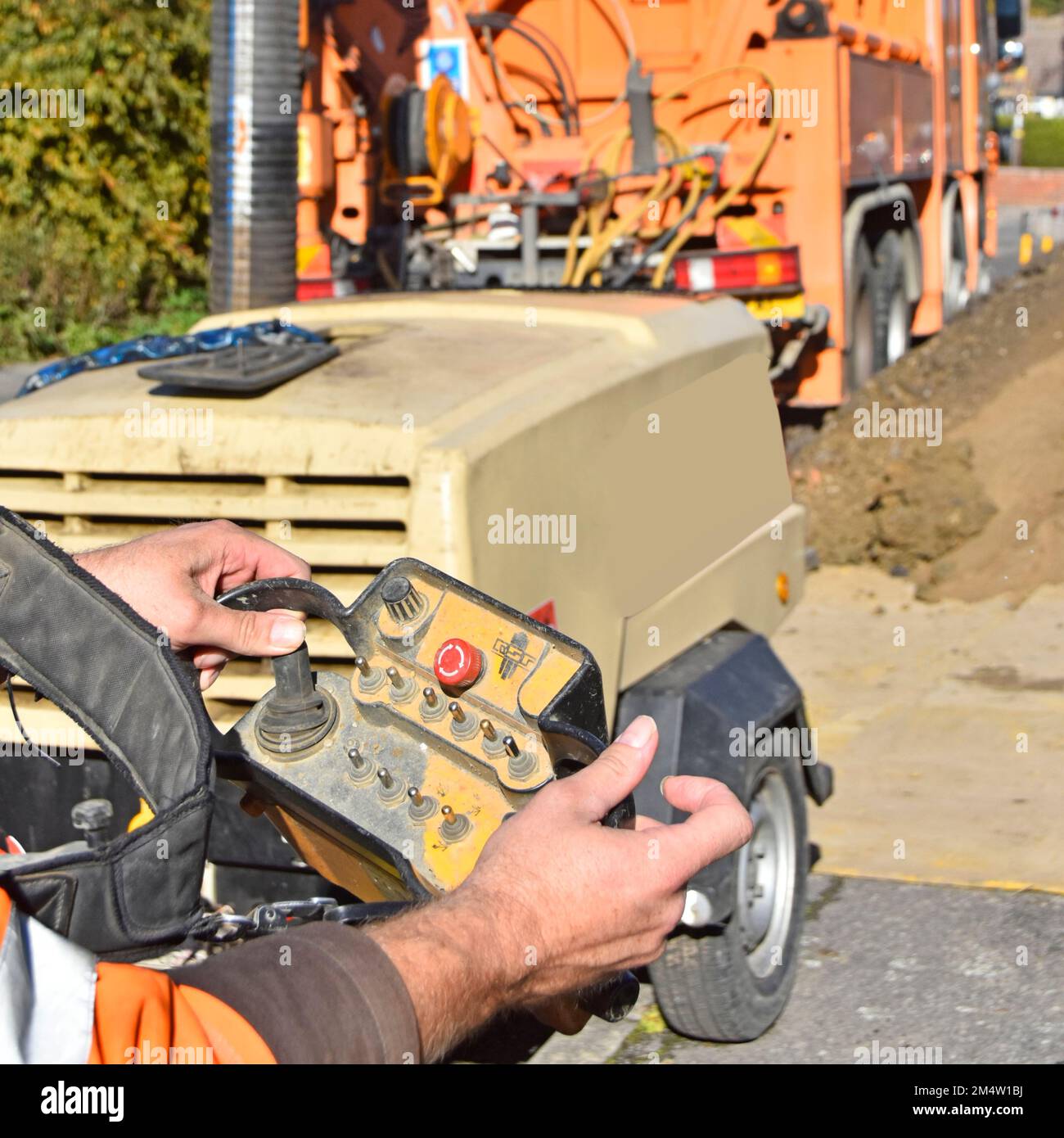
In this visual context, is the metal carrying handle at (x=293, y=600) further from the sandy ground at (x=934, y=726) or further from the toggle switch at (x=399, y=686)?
the sandy ground at (x=934, y=726)

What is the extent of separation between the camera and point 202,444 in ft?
11.1

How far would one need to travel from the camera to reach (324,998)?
1441 mm

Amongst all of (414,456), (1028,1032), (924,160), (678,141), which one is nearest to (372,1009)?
(414,456)

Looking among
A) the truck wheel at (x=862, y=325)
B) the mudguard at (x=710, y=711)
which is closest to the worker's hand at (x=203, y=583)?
the mudguard at (x=710, y=711)

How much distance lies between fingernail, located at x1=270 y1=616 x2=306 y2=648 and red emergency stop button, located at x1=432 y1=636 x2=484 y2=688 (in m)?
0.18

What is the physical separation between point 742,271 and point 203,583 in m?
5.78

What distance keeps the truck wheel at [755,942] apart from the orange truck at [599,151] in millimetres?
2986

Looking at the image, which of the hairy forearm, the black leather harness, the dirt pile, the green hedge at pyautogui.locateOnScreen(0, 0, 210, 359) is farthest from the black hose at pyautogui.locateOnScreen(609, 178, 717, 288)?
the green hedge at pyautogui.locateOnScreen(0, 0, 210, 359)

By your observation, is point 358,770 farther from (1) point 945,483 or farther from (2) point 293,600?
(1) point 945,483

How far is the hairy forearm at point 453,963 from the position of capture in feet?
4.86

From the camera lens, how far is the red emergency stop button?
188cm

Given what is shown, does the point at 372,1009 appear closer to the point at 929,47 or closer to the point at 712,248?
the point at 712,248

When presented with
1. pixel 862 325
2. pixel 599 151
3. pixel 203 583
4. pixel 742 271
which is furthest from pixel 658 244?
pixel 203 583

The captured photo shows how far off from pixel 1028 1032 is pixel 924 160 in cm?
796
